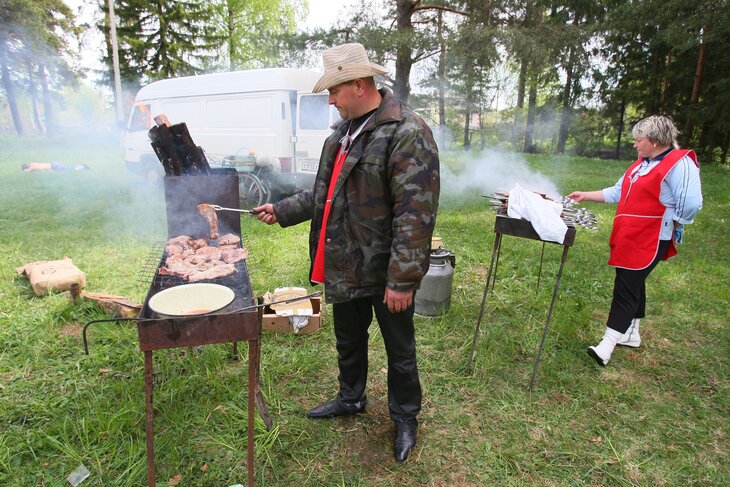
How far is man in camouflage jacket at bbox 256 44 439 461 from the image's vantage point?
1.92 metres

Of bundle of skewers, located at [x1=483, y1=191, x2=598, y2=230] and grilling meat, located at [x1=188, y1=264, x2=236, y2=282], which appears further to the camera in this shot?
bundle of skewers, located at [x1=483, y1=191, x2=598, y2=230]

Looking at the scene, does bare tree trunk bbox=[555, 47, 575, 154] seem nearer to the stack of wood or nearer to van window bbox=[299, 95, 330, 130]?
van window bbox=[299, 95, 330, 130]

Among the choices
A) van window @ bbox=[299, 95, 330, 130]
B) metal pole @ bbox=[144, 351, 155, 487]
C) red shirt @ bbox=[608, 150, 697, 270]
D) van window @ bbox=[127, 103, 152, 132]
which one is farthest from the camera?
van window @ bbox=[127, 103, 152, 132]

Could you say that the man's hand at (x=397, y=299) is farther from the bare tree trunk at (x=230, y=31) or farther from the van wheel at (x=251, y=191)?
the bare tree trunk at (x=230, y=31)

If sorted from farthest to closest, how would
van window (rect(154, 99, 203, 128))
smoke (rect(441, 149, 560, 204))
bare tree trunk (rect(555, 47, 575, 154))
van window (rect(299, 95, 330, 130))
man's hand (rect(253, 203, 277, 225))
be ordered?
bare tree trunk (rect(555, 47, 575, 154)) < smoke (rect(441, 149, 560, 204)) < van window (rect(154, 99, 203, 128)) < van window (rect(299, 95, 330, 130)) < man's hand (rect(253, 203, 277, 225))

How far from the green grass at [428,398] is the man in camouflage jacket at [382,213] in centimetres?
48

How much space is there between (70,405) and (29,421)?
8.4 inches

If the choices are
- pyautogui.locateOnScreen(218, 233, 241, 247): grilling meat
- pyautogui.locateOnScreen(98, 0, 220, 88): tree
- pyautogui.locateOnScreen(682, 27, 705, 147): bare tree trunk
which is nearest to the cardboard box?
pyautogui.locateOnScreen(218, 233, 241, 247): grilling meat

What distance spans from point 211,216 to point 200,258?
509 millimetres

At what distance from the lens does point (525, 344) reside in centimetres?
356

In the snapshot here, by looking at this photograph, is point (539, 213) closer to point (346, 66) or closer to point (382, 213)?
point (382, 213)

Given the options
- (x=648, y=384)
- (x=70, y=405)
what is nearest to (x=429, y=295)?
(x=648, y=384)

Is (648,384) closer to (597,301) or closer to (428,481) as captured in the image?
(597,301)

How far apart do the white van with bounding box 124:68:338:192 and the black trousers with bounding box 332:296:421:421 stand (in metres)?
5.99
